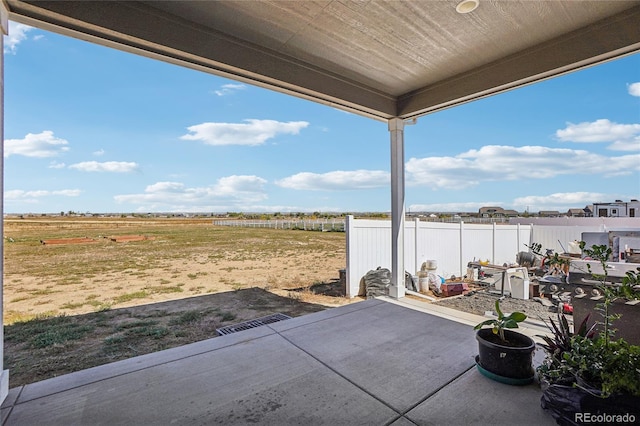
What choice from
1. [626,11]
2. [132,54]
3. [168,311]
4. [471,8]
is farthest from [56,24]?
[626,11]

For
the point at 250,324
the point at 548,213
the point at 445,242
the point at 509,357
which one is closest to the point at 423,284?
the point at 445,242

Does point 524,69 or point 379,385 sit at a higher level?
point 524,69

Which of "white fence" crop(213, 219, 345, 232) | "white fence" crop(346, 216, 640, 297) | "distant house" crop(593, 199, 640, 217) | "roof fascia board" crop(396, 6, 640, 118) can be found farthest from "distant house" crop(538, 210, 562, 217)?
"roof fascia board" crop(396, 6, 640, 118)

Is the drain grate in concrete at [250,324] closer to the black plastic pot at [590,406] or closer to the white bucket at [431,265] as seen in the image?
the black plastic pot at [590,406]

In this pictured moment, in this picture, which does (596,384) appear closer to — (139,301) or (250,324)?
(250,324)

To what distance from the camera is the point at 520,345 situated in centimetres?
202

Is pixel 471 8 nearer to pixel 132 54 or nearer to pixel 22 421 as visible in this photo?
pixel 132 54

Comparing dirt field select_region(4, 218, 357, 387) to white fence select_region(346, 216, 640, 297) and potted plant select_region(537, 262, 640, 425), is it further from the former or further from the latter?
potted plant select_region(537, 262, 640, 425)

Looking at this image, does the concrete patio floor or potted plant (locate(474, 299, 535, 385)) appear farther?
potted plant (locate(474, 299, 535, 385))

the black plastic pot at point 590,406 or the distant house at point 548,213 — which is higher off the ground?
the distant house at point 548,213

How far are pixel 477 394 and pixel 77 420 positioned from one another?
2.32 metres

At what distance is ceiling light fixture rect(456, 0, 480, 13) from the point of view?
212 cm

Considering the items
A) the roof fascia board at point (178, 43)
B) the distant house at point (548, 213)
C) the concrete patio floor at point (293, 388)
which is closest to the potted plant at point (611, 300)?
the concrete patio floor at point (293, 388)

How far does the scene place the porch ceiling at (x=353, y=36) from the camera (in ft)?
6.97
